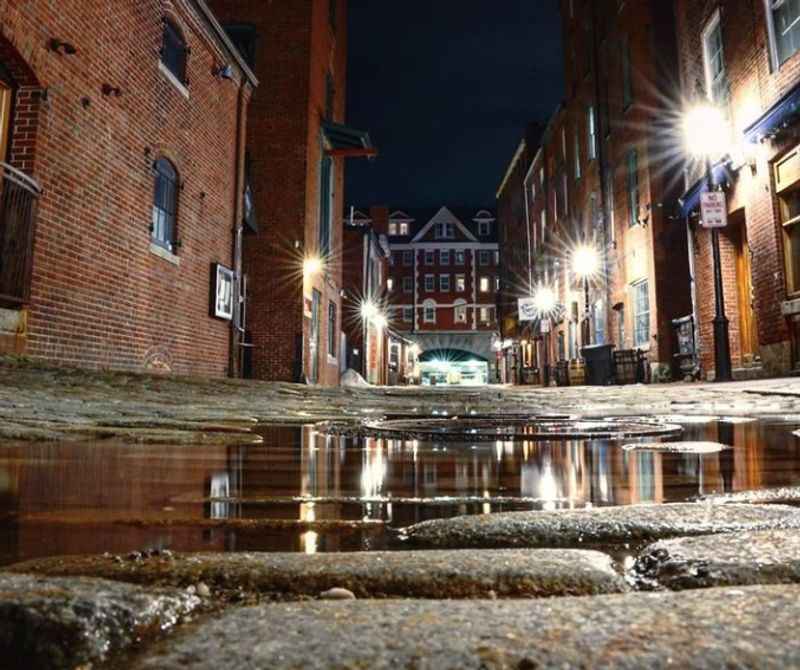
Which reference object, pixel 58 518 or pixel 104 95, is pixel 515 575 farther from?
pixel 104 95

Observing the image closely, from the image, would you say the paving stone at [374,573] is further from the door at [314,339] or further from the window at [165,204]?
the door at [314,339]

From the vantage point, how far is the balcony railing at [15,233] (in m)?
6.34

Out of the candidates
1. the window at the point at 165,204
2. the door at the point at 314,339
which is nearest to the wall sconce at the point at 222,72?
the window at the point at 165,204

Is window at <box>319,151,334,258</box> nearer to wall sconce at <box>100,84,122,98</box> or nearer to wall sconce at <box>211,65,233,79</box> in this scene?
wall sconce at <box>211,65,233,79</box>

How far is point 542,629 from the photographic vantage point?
0.63 metres

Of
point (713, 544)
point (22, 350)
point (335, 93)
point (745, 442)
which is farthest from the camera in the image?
point (335, 93)

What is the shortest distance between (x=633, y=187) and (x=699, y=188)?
5.90 metres

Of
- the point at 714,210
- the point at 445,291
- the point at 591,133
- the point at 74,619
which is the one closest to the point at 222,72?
the point at 714,210

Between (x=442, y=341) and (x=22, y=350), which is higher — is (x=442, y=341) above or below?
above

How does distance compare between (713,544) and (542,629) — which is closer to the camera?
(542,629)

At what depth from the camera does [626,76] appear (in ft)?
65.8

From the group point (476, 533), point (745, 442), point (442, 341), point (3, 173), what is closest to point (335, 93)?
point (3, 173)

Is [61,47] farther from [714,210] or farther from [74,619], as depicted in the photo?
[714,210]

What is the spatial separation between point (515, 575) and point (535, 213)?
3687cm
